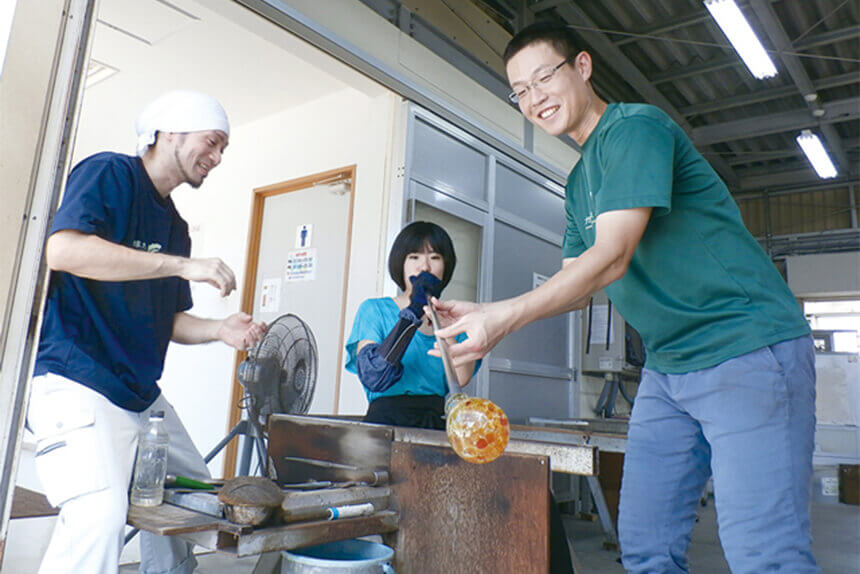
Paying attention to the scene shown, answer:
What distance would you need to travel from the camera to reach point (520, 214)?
4.30 metres

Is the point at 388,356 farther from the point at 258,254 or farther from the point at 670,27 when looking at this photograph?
the point at 670,27

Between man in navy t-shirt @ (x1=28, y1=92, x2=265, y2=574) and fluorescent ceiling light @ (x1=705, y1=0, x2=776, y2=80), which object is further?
fluorescent ceiling light @ (x1=705, y1=0, x2=776, y2=80)

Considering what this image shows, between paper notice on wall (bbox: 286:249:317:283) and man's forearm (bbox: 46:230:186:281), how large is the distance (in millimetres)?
2755

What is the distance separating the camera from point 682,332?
128 cm

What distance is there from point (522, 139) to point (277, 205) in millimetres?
1931

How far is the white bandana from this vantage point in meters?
1.75

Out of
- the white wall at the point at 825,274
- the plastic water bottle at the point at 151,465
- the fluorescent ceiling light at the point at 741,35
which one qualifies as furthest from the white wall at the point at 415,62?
the white wall at the point at 825,274

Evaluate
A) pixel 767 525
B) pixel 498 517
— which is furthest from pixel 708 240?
pixel 498 517

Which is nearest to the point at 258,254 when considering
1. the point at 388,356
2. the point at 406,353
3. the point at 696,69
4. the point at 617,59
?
the point at 406,353

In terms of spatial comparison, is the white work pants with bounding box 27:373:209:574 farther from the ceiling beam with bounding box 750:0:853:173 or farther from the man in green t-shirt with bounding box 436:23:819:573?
the ceiling beam with bounding box 750:0:853:173

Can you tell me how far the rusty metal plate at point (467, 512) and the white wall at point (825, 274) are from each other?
8.41m

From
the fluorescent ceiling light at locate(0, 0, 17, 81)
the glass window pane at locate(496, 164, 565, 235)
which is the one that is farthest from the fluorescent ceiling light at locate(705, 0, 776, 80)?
the fluorescent ceiling light at locate(0, 0, 17, 81)

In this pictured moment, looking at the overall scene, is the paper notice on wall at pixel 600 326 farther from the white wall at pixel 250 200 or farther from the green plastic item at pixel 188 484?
the green plastic item at pixel 188 484

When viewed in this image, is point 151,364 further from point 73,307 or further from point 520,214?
point 520,214
